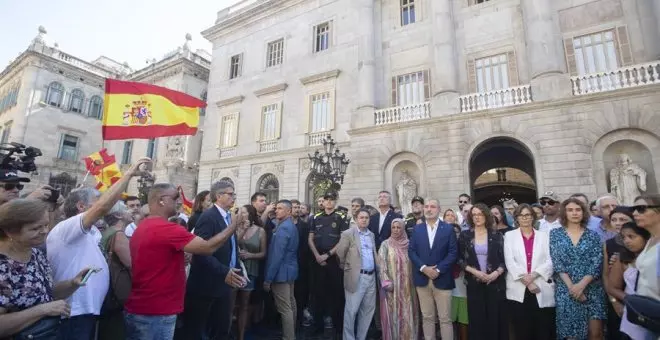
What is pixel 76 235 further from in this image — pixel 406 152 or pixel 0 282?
pixel 406 152

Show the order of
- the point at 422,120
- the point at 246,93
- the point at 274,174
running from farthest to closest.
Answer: the point at 246,93
the point at 274,174
the point at 422,120

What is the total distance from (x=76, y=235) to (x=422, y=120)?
11.7m

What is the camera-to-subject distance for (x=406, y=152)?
12953mm

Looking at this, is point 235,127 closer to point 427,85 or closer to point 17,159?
point 427,85

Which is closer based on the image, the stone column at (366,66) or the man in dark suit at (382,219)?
the man in dark suit at (382,219)

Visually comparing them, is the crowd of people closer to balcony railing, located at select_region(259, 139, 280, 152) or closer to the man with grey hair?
the man with grey hair

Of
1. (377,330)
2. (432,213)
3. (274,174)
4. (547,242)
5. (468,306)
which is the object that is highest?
(274,174)

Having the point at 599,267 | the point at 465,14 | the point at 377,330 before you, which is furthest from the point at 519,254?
the point at 465,14

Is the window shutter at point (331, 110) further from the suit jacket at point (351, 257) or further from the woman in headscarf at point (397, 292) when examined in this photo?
the woman in headscarf at point (397, 292)

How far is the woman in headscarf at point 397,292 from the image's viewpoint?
4664 millimetres

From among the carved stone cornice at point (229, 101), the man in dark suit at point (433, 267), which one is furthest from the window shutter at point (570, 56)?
the carved stone cornice at point (229, 101)

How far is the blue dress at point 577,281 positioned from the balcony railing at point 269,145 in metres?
14.6

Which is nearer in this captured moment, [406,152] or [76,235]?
[76,235]

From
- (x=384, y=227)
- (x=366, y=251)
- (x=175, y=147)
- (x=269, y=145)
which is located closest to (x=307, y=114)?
(x=269, y=145)
